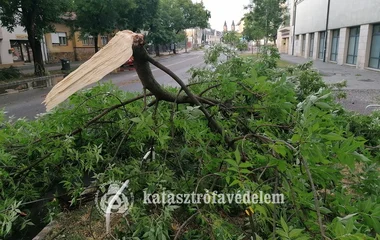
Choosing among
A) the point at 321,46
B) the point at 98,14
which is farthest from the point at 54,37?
the point at 321,46

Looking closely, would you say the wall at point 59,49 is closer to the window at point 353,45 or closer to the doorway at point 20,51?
the doorway at point 20,51

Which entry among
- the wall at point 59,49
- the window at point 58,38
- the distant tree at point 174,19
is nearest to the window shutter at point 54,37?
the window at point 58,38

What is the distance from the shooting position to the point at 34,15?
1677cm

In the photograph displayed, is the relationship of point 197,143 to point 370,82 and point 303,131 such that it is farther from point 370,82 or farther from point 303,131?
point 370,82

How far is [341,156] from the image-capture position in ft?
4.41

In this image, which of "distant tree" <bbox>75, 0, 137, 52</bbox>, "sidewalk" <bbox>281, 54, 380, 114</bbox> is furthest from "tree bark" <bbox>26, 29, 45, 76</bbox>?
"sidewalk" <bbox>281, 54, 380, 114</bbox>

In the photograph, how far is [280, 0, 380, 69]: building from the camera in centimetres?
1798

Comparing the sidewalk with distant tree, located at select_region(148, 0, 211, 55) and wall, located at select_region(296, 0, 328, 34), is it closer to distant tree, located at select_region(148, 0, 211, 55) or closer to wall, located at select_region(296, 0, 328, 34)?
wall, located at select_region(296, 0, 328, 34)

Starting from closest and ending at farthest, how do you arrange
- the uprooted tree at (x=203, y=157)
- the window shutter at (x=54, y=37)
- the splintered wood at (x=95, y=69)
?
the uprooted tree at (x=203, y=157) < the splintered wood at (x=95, y=69) < the window shutter at (x=54, y=37)

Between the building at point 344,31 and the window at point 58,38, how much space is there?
26.8m

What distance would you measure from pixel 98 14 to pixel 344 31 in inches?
721

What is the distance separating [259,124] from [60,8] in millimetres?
18568

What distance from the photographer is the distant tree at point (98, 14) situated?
66.2 ft

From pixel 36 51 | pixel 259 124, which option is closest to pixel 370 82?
pixel 259 124
